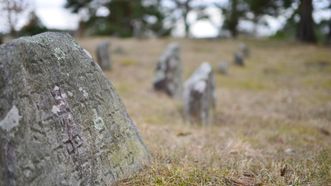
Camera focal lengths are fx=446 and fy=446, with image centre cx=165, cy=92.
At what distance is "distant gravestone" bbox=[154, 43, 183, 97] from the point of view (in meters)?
11.9

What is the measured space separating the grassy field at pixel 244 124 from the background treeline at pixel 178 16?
17.6 feet

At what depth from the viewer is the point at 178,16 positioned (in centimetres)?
3406

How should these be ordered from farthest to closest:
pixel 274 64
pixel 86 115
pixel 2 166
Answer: pixel 274 64 < pixel 86 115 < pixel 2 166

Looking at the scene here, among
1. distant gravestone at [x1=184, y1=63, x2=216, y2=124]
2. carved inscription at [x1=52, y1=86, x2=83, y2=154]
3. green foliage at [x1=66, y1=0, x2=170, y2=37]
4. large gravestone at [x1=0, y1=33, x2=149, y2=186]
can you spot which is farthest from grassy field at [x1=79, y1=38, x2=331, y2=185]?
green foliage at [x1=66, y1=0, x2=170, y2=37]

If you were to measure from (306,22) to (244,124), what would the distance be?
19.7 meters

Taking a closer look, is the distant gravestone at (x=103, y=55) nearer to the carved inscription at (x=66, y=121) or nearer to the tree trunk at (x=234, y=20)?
the carved inscription at (x=66, y=121)

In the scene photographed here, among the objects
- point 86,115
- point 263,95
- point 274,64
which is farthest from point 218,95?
point 86,115

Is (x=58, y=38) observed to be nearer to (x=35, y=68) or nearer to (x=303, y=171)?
(x=35, y=68)

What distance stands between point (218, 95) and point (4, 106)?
10.0 metres

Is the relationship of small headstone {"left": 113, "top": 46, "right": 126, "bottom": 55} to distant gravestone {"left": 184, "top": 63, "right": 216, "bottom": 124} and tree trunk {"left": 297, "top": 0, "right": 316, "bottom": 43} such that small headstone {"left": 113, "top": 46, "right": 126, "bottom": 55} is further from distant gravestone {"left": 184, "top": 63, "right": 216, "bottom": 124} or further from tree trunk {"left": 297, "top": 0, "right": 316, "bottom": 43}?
distant gravestone {"left": 184, "top": 63, "right": 216, "bottom": 124}

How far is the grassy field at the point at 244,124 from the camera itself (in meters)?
3.96

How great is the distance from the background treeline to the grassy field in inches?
211

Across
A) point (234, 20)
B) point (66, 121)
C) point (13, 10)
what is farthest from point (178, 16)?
point (66, 121)

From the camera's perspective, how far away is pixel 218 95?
12.7 meters
